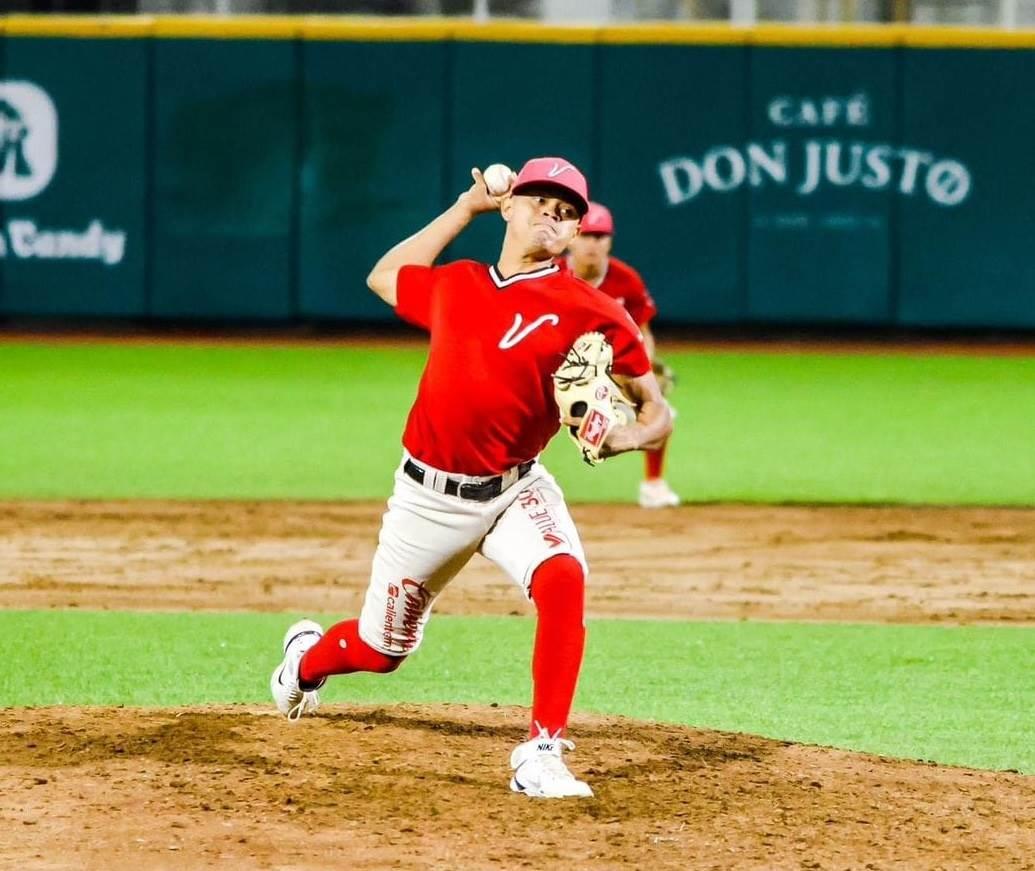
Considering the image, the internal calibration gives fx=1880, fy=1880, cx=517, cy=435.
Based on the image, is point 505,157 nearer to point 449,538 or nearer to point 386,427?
point 386,427

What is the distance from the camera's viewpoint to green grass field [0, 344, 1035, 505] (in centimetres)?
1149

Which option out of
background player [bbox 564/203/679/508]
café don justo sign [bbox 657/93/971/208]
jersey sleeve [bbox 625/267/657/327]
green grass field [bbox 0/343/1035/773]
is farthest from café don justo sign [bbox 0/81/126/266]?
jersey sleeve [bbox 625/267/657/327]

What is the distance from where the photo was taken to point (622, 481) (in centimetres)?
1191

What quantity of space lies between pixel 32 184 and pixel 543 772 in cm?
1498

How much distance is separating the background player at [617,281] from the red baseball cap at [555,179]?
4129mm

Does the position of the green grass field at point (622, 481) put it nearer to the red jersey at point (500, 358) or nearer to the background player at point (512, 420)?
the background player at point (512, 420)

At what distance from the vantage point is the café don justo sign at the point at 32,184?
1870 cm

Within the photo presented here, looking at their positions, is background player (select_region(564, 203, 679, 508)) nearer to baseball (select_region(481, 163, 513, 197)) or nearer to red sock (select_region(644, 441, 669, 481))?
red sock (select_region(644, 441, 669, 481))

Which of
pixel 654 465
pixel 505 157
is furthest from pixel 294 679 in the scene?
pixel 505 157

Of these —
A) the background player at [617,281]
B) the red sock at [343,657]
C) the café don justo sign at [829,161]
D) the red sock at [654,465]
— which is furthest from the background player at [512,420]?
the café don justo sign at [829,161]

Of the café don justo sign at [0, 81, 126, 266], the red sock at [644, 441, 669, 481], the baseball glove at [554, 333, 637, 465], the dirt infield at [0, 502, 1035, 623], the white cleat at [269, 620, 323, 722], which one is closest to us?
the baseball glove at [554, 333, 637, 465]

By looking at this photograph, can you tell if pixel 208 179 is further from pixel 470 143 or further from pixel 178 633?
pixel 178 633

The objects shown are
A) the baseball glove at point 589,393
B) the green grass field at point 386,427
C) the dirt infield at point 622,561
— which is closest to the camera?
the baseball glove at point 589,393

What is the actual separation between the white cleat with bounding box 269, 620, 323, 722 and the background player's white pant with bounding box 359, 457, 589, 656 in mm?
460
